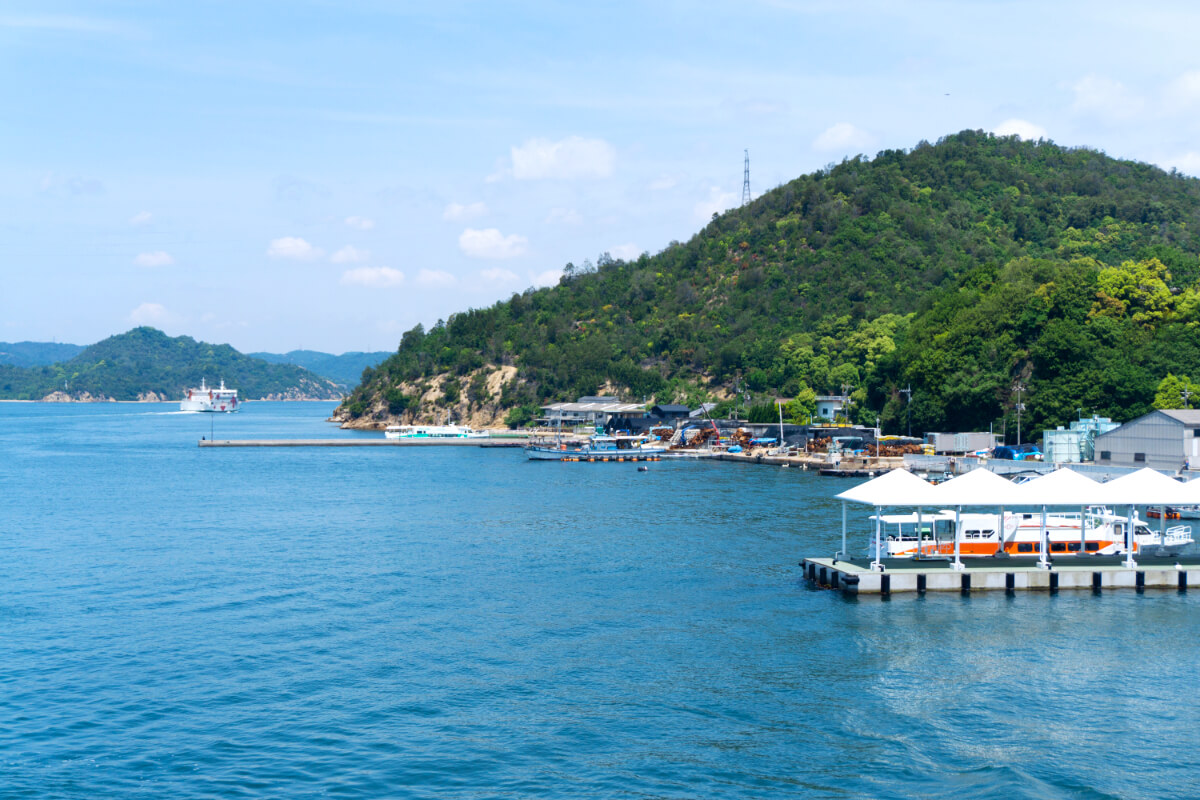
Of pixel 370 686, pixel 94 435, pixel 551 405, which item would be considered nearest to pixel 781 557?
pixel 370 686

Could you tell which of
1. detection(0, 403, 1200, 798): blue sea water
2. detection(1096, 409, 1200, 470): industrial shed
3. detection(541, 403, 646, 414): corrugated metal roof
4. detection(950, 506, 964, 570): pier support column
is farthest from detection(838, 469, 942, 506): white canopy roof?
detection(541, 403, 646, 414): corrugated metal roof

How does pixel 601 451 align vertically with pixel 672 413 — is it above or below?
below

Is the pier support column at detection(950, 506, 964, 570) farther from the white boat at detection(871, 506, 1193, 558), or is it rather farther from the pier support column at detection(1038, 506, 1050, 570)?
the pier support column at detection(1038, 506, 1050, 570)

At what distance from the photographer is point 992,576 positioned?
44406 millimetres

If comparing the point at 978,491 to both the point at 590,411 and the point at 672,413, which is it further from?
the point at 590,411

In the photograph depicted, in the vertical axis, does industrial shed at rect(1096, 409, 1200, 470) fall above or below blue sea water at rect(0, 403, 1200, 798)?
above

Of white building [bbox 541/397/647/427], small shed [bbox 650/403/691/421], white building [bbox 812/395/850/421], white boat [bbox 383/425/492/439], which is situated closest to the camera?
white building [bbox 812/395/850/421]

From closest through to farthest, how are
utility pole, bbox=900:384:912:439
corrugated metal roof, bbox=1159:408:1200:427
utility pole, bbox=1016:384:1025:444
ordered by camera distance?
corrugated metal roof, bbox=1159:408:1200:427 < utility pole, bbox=1016:384:1025:444 < utility pole, bbox=900:384:912:439

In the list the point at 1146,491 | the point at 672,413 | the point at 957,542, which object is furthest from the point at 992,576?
the point at 672,413

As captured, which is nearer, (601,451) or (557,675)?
(557,675)

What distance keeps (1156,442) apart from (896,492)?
152 ft

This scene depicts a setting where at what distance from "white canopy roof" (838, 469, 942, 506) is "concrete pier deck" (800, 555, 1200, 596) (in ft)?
10.2

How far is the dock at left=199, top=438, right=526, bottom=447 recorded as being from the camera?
499 feet

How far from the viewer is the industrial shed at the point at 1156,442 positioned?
3002 inches
